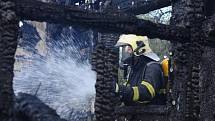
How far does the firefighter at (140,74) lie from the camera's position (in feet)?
17.1

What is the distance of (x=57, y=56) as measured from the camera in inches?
299

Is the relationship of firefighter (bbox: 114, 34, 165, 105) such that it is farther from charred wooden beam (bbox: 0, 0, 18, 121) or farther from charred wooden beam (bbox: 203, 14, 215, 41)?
charred wooden beam (bbox: 0, 0, 18, 121)

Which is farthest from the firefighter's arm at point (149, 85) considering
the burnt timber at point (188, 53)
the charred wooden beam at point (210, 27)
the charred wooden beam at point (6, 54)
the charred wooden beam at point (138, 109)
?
the charred wooden beam at point (6, 54)

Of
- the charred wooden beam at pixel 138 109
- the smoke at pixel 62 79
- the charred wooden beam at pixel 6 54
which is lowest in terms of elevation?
the charred wooden beam at pixel 138 109

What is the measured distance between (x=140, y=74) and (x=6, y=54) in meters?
3.38

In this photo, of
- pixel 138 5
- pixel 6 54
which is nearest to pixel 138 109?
pixel 138 5

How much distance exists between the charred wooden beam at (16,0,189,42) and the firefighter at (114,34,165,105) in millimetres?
1459

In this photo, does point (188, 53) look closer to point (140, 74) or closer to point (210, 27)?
point (210, 27)

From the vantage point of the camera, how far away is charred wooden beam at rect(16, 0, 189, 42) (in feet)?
9.05

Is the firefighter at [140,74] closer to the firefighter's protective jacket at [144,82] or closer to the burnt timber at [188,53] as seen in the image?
the firefighter's protective jacket at [144,82]

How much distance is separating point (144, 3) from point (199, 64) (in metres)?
1.67

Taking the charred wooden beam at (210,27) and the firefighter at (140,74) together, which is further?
the firefighter at (140,74)

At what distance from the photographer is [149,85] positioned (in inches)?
214

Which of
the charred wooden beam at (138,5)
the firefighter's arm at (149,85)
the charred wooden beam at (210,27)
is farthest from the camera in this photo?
the firefighter's arm at (149,85)
